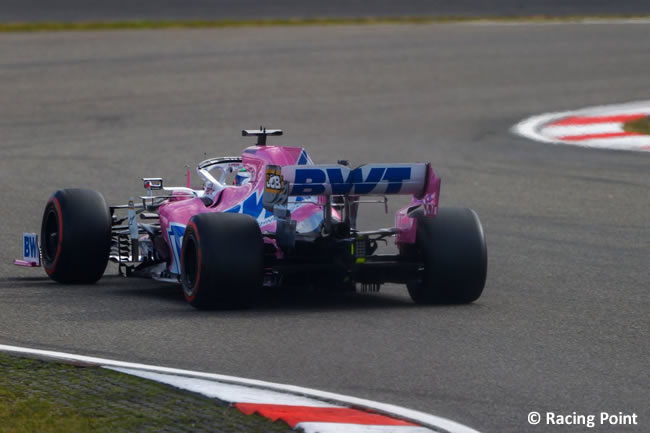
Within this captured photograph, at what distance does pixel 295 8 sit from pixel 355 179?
29.3 metres

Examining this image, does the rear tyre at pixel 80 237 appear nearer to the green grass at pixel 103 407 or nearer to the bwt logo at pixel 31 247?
the bwt logo at pixel 31 247

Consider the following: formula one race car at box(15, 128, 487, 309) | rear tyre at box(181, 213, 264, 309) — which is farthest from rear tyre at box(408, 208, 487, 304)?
rear tyre at box(181, 213, 264, 309)

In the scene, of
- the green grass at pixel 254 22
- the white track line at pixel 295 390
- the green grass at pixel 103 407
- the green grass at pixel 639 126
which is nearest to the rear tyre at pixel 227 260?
the white track line at pixel 295 390

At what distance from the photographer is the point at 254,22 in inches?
1345

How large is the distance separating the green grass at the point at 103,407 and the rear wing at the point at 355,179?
83.4 inches

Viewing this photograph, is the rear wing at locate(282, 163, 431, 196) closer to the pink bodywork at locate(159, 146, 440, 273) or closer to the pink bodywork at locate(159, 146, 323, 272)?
the pink bodywork at locate(159, 146, 440, 273)

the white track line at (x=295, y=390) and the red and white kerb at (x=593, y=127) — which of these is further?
the red and white kerb at (x=593, y=127)

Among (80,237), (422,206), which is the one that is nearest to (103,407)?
(422,206)

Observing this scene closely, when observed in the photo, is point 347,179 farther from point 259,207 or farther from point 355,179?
point 259,207

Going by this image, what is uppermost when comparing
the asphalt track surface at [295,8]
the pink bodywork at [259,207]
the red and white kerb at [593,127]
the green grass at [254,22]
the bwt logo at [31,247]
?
the asphalt track surface at [295,8]

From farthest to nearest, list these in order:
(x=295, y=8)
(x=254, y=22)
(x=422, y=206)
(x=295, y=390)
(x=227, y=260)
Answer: (x=295, y=8) < (x=254, y=22) < (x=422, y=206) < (x=227, y=260) < (x=295, y=390)

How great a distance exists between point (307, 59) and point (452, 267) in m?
17.9

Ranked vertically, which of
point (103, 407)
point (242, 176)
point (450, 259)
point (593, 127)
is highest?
point (593, 127)

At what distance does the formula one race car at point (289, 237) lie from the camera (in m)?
8.02
